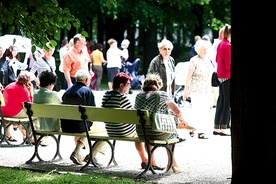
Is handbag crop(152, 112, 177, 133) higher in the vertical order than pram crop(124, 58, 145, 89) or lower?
lower

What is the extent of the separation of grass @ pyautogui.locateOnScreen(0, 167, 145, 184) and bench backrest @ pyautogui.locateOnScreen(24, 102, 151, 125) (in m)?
0.74

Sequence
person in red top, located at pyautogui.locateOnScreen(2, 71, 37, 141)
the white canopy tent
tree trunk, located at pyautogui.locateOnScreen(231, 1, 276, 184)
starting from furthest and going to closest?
1. the white canopy tent
2. person in red top, located at pyautogui.locateOnScreen(2, 71, 37, 141)
3. tree trunk, located at pyautogui.locateOnScreen(231, 1, 276, 184)

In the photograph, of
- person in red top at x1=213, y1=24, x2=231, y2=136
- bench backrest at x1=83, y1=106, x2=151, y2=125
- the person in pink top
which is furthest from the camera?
the person in pink top

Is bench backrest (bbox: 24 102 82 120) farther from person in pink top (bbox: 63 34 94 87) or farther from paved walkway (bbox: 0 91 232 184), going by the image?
person in pink top (bbox: 63 34 94 87)

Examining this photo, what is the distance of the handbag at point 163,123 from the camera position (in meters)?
10.9

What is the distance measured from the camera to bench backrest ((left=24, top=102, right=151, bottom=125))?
1091 centimetres

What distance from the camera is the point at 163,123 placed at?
11.0 meters

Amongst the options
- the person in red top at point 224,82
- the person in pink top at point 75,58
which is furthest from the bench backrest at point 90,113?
the person in red top at point 224,82

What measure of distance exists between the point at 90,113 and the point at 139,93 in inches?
28.4

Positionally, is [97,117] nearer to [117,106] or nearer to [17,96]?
[117,106]

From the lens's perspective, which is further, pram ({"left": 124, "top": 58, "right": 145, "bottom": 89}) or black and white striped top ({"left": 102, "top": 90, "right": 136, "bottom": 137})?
pram ({"left": 124, "top": 58, "right": 145, "bottom": 89})

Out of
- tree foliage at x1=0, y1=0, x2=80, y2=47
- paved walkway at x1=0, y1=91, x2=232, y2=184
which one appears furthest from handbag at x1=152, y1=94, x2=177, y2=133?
tree foliage at x1=0, y1=0, x2=80, y2=47

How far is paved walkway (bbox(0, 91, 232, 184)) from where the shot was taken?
434 inches

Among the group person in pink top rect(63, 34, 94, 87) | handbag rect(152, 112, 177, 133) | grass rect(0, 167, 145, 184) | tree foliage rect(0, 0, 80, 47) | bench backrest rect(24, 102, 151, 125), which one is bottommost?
grass rect(0, 167, 145, 184)
